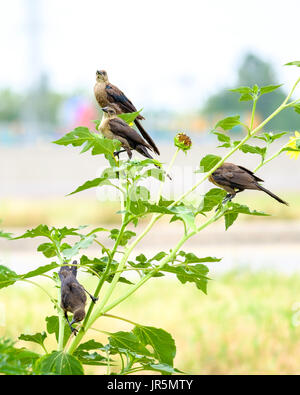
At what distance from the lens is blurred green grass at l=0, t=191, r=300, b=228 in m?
10.0

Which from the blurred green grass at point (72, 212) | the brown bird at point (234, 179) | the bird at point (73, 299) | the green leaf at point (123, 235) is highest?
the blurred green grass at point (72, 212)

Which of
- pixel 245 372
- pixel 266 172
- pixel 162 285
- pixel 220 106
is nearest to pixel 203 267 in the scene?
pixel 245 372

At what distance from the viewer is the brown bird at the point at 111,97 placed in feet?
4.96

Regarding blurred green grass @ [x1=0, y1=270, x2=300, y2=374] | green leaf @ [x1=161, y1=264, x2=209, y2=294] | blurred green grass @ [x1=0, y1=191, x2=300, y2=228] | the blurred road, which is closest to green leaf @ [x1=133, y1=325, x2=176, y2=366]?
green leaf @ [x1=161, y1=264, x2=209, y2=294]

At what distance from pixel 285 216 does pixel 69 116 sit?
55.7 ft

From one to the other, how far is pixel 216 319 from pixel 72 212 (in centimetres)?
609

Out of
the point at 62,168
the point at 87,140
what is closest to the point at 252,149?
the point at 87,140

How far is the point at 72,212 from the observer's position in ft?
33.9

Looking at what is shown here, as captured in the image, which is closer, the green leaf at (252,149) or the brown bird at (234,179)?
the green leaf at (252,149)

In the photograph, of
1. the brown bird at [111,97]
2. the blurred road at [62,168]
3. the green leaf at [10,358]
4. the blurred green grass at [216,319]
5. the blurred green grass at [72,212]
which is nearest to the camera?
the green leaf at [10,358]

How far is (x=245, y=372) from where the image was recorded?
3.80 m

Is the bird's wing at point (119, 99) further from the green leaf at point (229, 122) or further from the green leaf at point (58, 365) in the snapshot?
the green leaf at point (58, 365)

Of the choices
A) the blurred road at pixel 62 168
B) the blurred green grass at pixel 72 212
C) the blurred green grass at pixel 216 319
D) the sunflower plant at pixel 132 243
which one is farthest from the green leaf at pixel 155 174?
the blurred road at pixel 62 168

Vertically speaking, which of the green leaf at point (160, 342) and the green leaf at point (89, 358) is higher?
the green leaf at point (160, 342)
